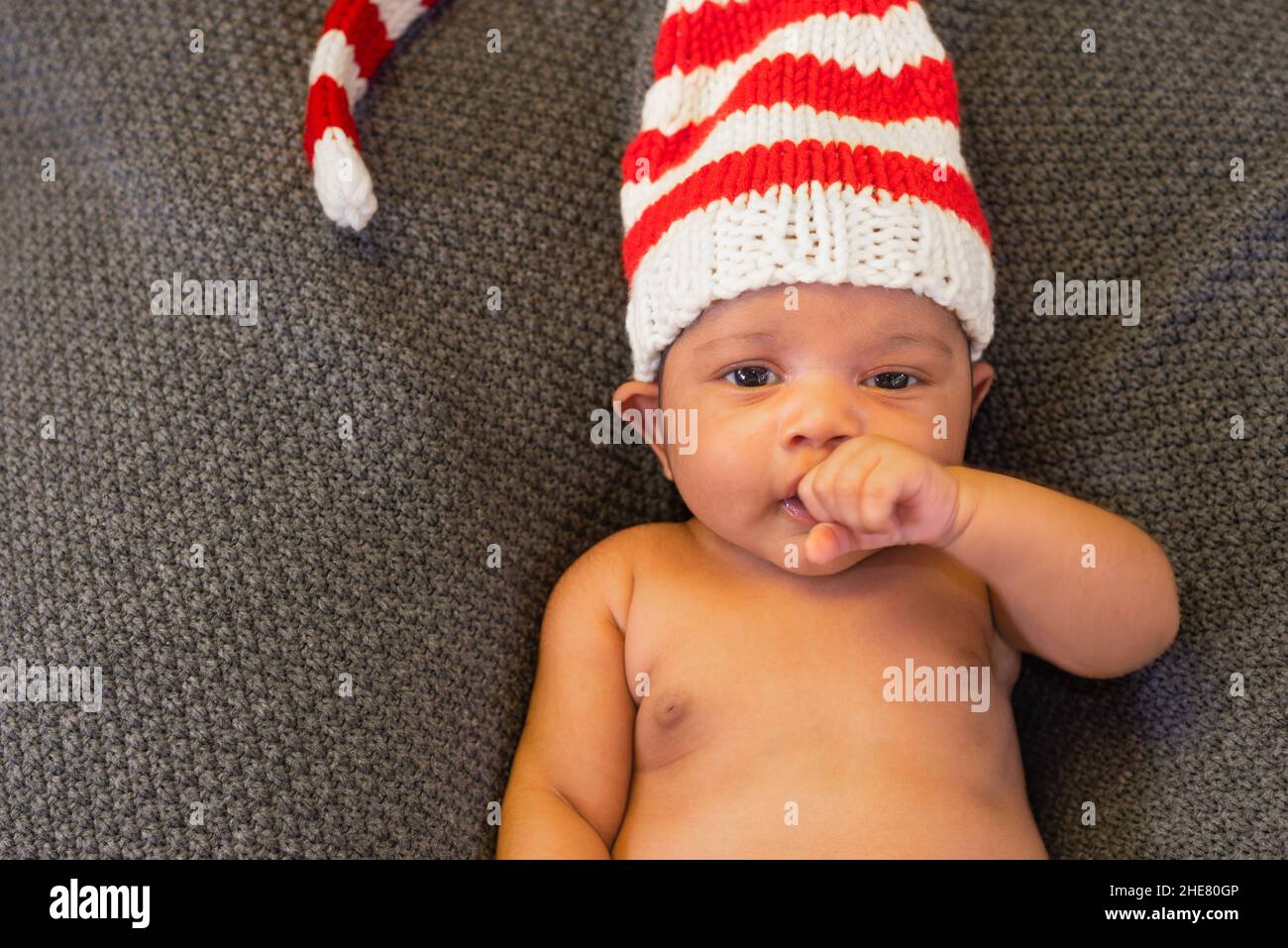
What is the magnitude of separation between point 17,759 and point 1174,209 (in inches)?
49.9

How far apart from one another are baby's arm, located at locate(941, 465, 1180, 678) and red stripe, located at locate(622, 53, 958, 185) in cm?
38

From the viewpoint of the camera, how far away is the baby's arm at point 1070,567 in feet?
3.55

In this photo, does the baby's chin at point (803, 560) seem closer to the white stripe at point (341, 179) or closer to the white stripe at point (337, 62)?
the white stripe at point (341, 179)

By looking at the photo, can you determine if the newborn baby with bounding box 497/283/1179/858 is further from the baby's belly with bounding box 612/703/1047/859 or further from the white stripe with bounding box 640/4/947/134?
the white stripe with bounding box 640/4/947/134

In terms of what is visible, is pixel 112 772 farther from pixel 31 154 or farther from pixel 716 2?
pixel 716 2

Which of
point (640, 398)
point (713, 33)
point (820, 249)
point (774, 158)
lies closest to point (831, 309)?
point (820, 249)

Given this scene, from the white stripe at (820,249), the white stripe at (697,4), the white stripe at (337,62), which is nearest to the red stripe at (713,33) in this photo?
the white stripe at (697,4)

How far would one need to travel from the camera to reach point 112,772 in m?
1.05

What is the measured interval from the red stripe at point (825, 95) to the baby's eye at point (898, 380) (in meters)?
0.26

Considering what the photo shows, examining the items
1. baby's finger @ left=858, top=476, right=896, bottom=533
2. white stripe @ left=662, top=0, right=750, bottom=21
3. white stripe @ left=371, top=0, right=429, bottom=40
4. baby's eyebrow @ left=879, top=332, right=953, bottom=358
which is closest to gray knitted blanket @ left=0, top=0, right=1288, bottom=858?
white stripe @ left=371, top=0, right=429, bottom=40

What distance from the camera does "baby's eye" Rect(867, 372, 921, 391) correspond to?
1149mm

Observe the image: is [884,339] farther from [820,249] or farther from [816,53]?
[816,53]

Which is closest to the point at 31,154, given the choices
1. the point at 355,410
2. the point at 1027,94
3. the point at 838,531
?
the point at 355,410
